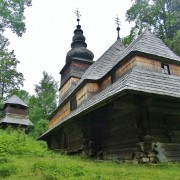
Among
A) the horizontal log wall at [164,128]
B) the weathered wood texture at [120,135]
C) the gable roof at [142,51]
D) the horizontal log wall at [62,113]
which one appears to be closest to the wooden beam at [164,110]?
the horizontal log wall at [164,128]

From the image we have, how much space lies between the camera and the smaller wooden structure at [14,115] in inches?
1180

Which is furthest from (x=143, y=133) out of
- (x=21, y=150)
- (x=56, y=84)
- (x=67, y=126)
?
(x=56, y=84)

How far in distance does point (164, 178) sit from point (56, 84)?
1332 inches

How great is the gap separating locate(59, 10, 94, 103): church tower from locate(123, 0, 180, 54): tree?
16.7 ft

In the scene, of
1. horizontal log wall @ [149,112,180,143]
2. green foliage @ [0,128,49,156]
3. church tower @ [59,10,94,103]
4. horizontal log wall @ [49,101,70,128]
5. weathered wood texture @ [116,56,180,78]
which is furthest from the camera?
church tower @ [59,10,94,103]

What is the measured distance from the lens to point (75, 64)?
71.5ft

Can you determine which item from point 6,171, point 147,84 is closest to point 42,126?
point 147,84

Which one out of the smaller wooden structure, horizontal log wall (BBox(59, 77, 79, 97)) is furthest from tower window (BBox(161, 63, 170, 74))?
the smaller wooden structure

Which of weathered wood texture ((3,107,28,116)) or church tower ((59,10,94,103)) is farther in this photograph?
weathered wood texture ((3,107,28,116))

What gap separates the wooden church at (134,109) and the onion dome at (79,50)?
6.25 metres

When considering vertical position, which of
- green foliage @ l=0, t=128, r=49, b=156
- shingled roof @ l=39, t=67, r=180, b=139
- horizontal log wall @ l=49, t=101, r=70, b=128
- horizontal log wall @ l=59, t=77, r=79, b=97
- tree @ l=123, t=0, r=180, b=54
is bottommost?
green foliage @ l=0, t=128, r=49, b=156

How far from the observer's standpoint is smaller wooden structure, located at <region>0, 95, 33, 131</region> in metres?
30.0

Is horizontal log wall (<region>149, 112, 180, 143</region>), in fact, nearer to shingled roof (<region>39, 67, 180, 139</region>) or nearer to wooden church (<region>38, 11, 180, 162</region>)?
wooden church (<region>38, 11, 180, 162</region>)

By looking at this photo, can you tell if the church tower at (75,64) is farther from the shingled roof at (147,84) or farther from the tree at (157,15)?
the shingled roof at (147,84)
